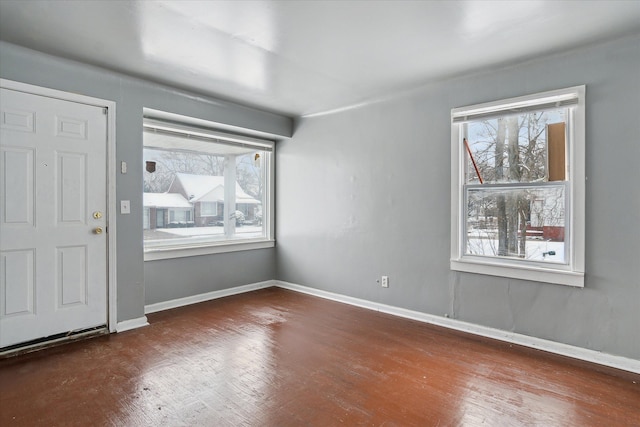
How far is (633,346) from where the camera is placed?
8.47 ft

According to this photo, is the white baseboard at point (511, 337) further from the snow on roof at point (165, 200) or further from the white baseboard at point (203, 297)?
the snow on roof at point (165, 200)

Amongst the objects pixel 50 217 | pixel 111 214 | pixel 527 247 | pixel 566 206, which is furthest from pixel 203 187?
pixel 566 206

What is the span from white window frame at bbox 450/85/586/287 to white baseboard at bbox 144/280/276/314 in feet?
8.83

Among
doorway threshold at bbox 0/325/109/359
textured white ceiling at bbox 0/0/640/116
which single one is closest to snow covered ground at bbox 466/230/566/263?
textured white ceiling at bbox 0/0/640/116

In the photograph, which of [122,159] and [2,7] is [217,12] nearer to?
[2,7]

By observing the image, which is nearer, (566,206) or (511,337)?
(566,206)

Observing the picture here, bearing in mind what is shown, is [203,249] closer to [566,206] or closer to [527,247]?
[527,247]

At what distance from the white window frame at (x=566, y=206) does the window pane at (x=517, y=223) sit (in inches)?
2.5

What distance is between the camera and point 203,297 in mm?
4367

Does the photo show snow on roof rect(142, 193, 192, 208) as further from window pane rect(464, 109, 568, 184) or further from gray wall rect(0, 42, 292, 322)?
window pane rect(464, 109, 568, 184)

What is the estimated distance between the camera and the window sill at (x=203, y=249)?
154 inches

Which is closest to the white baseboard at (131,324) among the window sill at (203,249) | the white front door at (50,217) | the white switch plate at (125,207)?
the white front door at (50,217)

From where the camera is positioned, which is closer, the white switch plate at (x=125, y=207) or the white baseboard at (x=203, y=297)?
the white switch plate at (x=125, y=207)

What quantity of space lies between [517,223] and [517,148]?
0.67 metres
